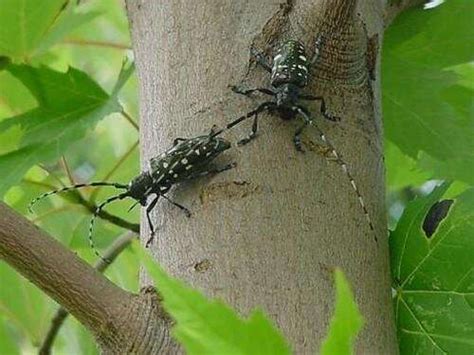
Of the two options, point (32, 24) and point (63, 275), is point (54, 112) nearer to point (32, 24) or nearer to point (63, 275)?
point (32, 24)

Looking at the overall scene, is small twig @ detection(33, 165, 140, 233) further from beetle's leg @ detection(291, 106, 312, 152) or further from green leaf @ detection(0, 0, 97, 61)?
beetle's leg @ detection(291, 106, 312, 152)

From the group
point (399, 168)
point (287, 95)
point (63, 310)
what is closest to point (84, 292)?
point (287, 95)

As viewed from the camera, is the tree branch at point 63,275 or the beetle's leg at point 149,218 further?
the beetle's leg at point 149,218

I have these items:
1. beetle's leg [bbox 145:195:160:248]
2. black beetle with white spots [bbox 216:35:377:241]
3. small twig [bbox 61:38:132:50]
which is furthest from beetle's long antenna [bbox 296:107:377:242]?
small twig [bbox 61:38:132:50]

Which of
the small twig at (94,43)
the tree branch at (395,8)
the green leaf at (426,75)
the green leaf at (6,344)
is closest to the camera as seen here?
the tree branch at (395,8)

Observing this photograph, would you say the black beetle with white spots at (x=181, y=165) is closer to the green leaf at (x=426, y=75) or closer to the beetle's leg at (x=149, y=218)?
the beetle's leg at (x=149, y=218)

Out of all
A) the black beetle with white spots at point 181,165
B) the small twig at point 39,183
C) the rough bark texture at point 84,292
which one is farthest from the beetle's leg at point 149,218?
the small twig at point 39,183

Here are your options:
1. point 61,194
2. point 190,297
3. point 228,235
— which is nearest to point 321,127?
point 228,235
